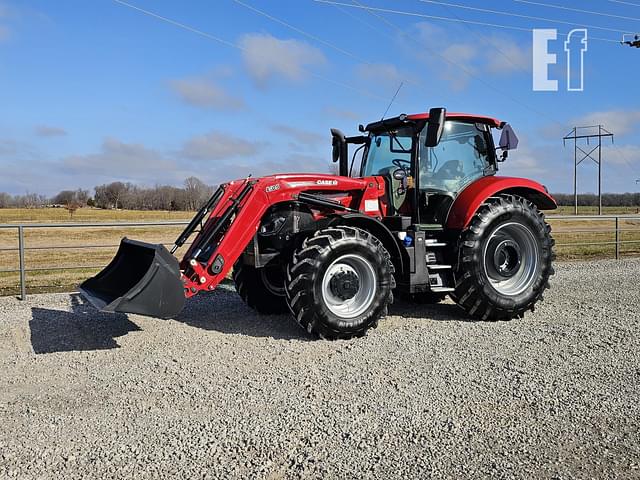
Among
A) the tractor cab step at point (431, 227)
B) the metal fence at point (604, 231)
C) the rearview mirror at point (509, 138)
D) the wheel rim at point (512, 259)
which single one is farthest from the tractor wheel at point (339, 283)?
the metal fence at point (604, 231)

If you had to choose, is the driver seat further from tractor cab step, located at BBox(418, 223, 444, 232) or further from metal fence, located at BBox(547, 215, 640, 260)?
metal fence, located at BBox(547, 215, 640, 260)

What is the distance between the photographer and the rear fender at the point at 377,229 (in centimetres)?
621

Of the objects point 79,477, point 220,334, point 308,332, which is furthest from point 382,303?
point 79,477

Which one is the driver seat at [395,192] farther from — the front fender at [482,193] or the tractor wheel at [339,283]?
the tractor wheel at [339,283]

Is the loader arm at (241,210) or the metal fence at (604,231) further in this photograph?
the metal fence at (604,231)

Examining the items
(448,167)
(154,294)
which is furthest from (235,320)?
(448,167)

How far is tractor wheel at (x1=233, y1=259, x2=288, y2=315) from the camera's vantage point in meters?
7.11

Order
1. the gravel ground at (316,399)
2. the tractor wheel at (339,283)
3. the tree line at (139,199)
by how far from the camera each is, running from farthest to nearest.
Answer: the tree line at (139,199), the tractor wheel at (339,283), the gravel ground at (316,399)

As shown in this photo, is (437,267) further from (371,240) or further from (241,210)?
(241,210)

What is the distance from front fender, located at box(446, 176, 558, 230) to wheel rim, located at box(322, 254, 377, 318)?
144 cm

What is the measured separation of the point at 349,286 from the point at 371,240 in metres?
0.53

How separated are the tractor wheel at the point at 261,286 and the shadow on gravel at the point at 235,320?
0.44 ft

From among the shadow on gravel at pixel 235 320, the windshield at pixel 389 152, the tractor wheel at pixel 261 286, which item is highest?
the windshield at pixel 389 152

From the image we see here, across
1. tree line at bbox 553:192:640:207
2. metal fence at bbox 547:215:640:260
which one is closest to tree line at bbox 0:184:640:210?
tree line at bbox 553:192:640:207
